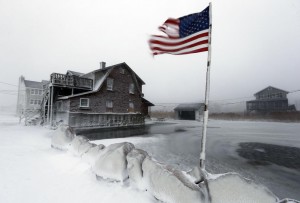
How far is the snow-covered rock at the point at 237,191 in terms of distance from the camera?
2896mm

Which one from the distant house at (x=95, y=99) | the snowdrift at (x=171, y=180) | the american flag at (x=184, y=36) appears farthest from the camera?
the distant house at (x=95, y=99)

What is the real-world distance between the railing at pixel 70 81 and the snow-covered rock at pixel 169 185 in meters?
19.2

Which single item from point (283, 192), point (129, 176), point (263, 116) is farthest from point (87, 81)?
point (263, 116)

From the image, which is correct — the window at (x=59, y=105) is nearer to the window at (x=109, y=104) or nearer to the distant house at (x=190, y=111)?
the window at (x=109, y=104)

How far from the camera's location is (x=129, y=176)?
4379 millimetres

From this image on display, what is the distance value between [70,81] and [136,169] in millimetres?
19581

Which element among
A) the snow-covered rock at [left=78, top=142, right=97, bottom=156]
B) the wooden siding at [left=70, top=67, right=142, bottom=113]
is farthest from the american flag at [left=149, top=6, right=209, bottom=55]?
the wooden siding at [left=70, top=67, right=142, bottom=113]

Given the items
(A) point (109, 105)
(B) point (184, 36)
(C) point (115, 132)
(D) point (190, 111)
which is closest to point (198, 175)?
(B) point (184, 36)

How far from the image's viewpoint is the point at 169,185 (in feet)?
11.7

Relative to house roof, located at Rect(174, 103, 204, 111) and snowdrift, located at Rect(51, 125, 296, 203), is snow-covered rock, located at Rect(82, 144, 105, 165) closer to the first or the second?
snowdrift, located at Rect(51, 125, 296, 203)

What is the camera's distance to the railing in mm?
19219

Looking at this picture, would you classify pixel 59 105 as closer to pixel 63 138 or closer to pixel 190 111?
pixel 63 138

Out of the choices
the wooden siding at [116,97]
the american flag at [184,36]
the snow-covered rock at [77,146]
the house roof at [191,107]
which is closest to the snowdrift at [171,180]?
the snow-covered rock at [77,146]

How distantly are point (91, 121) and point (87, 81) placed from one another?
5.72 metres
